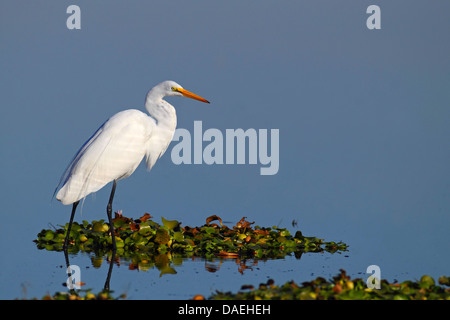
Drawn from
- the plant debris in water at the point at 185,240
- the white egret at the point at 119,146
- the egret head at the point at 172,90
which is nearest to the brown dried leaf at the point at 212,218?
the plant debris in water at the point at 185,240

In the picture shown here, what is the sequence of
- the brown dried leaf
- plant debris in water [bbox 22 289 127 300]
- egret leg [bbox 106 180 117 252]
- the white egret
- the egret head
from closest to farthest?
plant debris in water [bbox 22 289 127 300]
egret leg [bbox 106 180 117 252]
the white egret
the egret head
the brown dried leaf

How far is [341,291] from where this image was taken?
15.7ft

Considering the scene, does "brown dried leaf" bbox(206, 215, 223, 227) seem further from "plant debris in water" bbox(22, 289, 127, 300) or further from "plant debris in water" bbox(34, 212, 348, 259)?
"plant debris in water" bbox(22, 289, 127, 300)

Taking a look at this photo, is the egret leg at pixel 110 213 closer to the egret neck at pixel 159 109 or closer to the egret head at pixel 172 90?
the egret neck at pixel 159 109

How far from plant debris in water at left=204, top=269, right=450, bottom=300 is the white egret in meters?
2.56

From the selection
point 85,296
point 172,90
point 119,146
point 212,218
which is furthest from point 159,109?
point 85,296

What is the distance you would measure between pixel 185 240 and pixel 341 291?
2866 mm

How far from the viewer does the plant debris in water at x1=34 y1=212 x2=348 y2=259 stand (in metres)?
7.20

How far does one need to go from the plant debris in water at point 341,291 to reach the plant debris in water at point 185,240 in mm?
2115

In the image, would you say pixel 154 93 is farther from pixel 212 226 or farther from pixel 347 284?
pixel 347 284

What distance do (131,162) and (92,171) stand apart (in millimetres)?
544

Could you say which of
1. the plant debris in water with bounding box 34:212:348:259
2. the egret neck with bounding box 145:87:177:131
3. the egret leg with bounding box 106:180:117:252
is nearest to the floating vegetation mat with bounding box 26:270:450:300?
the egret leg with bounding box 106:180:117:252

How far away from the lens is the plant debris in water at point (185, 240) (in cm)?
720
